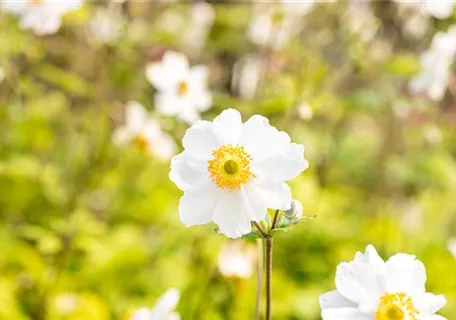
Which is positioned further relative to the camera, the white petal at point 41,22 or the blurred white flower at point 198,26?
the blurred white flower at point 198,26

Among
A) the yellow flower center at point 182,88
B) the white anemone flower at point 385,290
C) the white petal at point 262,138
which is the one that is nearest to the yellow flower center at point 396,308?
the white anemone flower at point 385,290

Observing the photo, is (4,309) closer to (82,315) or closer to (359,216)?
(82,315)

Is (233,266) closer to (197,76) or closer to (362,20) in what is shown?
(197,76)

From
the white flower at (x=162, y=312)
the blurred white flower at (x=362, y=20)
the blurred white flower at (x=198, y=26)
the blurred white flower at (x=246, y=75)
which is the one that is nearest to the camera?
the white flower at (x=162, y=312)

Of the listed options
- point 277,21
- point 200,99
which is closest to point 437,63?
point 277,21

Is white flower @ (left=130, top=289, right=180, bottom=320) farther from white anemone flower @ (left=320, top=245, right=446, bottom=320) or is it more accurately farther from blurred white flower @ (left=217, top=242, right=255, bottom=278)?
blurred white flower @ (left=217, top=242, right=255, bottom=278)

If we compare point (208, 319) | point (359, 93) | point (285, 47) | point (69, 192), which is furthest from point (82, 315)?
point (285, 47)

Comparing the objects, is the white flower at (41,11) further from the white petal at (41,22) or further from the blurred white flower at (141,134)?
the blurred white flower at (141,134)
